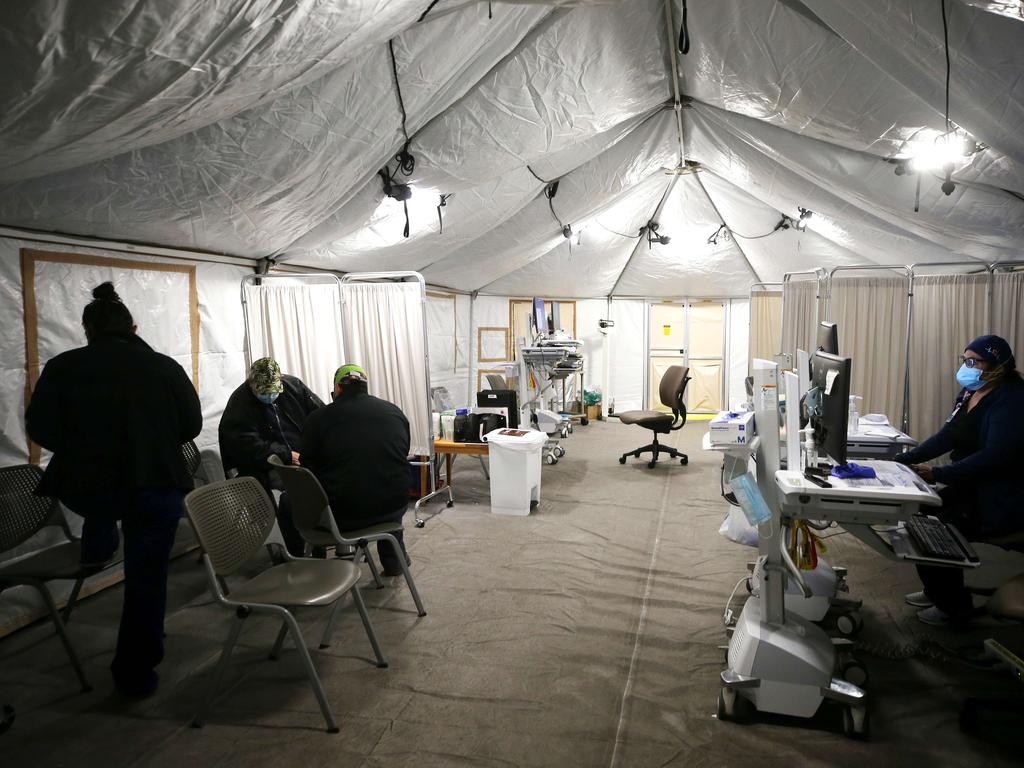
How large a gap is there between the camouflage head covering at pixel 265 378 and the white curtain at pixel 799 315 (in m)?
4.06

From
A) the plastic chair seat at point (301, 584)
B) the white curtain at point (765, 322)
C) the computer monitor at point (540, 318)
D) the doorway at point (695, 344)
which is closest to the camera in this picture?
the plastic chair seat at point (301, 584)

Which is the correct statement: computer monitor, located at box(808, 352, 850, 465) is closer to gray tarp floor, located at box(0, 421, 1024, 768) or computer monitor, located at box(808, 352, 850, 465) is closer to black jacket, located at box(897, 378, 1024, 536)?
black jacket, located at box(897, 378, 1024, 536)

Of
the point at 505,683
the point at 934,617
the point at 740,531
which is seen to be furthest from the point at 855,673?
the point at 505,683

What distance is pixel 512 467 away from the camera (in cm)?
436

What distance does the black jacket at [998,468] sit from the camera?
8.41 feet

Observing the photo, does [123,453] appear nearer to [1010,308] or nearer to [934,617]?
[934,617]

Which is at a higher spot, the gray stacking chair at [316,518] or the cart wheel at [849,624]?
the gray stacking chair at [316,518]

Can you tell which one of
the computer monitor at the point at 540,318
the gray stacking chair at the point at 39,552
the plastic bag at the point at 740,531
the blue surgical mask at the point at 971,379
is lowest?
the plastic bag at the point at 740,531

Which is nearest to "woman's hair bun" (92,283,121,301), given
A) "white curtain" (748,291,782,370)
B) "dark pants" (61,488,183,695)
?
"dark pants" (61,488,183,695)

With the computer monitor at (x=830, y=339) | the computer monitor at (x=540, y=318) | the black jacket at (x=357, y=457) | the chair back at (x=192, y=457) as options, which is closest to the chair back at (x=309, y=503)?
the black jacket at (x=357, y=457)

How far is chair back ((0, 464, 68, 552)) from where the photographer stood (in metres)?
2.51

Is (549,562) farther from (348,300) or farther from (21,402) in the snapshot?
(21,402)

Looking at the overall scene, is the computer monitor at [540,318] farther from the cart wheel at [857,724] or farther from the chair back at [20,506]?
the cart wheel at [857,724]

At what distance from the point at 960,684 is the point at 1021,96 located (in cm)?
221
